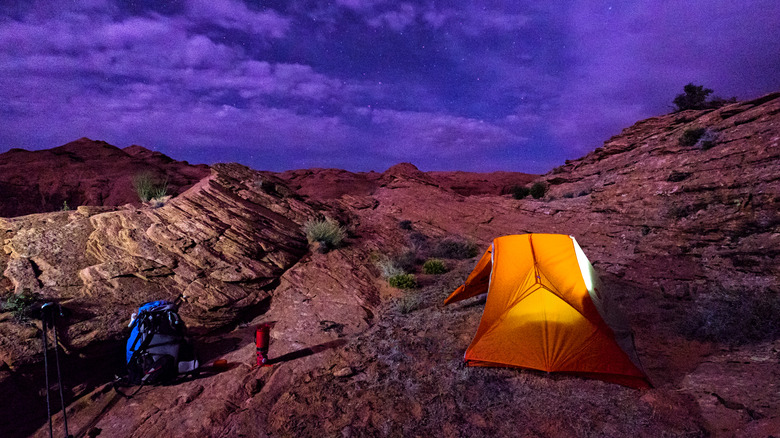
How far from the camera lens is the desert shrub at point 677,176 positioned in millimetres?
11117

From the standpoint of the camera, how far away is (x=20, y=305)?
5.81m

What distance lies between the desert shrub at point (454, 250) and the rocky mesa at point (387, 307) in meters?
0.08

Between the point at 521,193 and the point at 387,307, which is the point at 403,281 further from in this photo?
the point at 521,193

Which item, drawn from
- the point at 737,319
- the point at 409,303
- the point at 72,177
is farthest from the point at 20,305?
the point at 72,177

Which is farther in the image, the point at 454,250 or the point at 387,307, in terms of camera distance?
the point at 454,250

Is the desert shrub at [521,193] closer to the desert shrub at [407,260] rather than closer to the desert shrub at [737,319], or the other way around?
the desert shrub at [407,260]

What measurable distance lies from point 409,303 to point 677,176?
33.2ft

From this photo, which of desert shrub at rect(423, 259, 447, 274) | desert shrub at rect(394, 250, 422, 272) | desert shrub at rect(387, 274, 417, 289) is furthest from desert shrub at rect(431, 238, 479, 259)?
desert shrub at rect(387, 274, 417, 289)

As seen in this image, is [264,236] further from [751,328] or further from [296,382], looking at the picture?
[751,328]

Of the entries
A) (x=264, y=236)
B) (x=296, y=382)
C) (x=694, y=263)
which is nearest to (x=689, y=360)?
(x=694, y=263)

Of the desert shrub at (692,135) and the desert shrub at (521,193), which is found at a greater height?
the desert shrub at (692,135)

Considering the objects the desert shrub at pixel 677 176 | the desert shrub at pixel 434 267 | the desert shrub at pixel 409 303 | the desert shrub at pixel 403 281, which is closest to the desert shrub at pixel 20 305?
the desert shrub at pixel 409 303

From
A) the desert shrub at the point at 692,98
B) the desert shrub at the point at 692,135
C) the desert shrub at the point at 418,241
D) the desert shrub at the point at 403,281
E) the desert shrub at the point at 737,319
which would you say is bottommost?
the desert shrub at the point at 737,319

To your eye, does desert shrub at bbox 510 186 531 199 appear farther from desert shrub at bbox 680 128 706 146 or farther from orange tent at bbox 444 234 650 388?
orange tent at bbox 444 234 650 388
